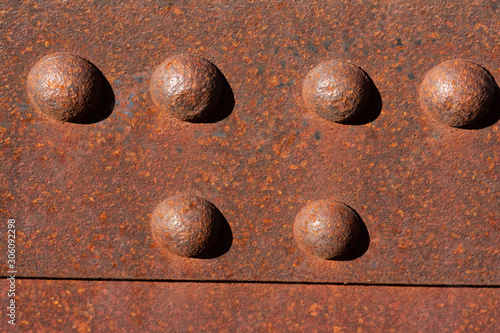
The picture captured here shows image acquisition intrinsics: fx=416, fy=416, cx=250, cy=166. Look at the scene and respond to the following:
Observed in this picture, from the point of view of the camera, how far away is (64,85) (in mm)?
867

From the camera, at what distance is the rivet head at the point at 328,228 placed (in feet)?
2.98

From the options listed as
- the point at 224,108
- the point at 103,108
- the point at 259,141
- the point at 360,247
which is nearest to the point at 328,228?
the point at 360,247

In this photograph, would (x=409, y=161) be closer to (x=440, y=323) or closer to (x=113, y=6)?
(x=440, y=323)

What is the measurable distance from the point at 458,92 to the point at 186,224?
643 millimetres

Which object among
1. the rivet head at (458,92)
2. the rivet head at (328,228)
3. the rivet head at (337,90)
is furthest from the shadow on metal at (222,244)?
the rivet head at (458,92)

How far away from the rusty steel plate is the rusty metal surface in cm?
5

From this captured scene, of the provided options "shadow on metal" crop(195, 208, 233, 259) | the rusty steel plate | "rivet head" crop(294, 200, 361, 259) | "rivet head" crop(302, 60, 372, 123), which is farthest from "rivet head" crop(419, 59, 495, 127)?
"shadow on metal" crop(195, 208, 233, 259)

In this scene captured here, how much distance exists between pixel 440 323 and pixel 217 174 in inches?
25.2

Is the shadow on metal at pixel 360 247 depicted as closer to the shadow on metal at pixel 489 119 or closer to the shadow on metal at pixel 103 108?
the shadow on metal at pixel 489 119

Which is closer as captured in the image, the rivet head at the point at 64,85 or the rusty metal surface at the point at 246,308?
the rivet head at the point at 64,85

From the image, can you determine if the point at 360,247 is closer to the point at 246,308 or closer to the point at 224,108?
the point at 246,308

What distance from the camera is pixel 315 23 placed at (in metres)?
0.89

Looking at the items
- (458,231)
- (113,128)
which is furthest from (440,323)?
(113,128)

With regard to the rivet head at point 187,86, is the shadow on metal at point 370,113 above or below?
below
